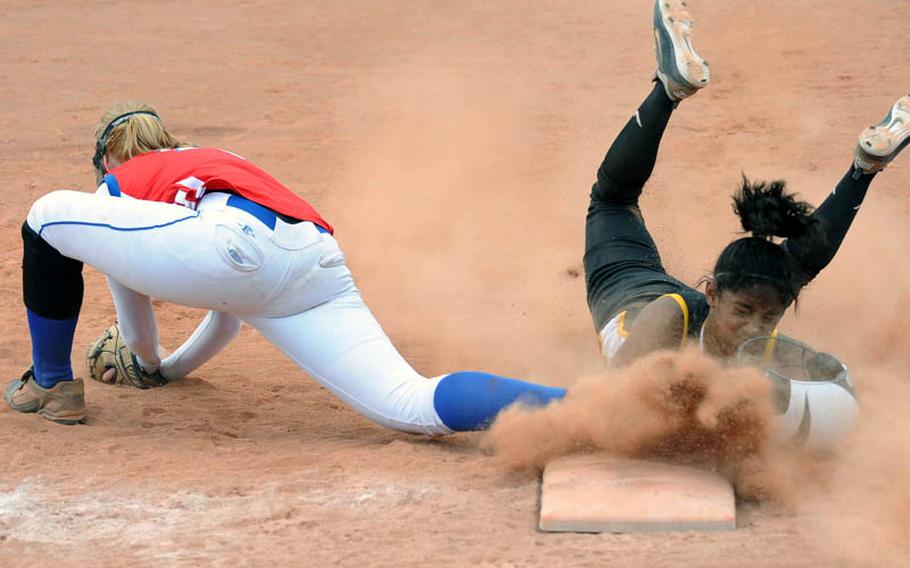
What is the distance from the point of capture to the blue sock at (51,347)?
13.0 feet

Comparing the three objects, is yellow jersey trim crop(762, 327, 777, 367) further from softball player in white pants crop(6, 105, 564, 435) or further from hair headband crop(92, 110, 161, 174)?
hair headband crop(92, 110, 161, 174)

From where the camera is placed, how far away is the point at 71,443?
3924mm

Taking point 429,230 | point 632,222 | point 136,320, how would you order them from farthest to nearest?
point 429,230, point 632,222, point 136,320

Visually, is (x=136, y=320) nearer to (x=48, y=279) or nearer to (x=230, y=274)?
(x=48, y=279)

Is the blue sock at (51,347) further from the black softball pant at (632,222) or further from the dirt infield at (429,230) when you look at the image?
the black softball pant at (632,222)

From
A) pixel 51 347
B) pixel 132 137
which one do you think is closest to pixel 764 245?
pixel 132 137

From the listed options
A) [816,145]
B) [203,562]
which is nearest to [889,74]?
[816,145]

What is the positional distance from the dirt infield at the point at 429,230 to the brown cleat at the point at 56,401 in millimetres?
65

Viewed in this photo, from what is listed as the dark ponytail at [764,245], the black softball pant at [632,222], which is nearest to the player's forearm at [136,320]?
the black softball pant at [632,222]

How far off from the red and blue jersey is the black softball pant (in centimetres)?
115

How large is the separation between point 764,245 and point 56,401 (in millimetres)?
2348

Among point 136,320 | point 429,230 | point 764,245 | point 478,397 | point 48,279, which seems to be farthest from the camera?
point 429,230

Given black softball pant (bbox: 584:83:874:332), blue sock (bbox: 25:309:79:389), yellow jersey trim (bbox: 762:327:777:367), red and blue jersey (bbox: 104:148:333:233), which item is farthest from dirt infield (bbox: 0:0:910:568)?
red and blue jersey (bbox: 104:148:333:233)

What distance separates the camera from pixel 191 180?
3.78m
